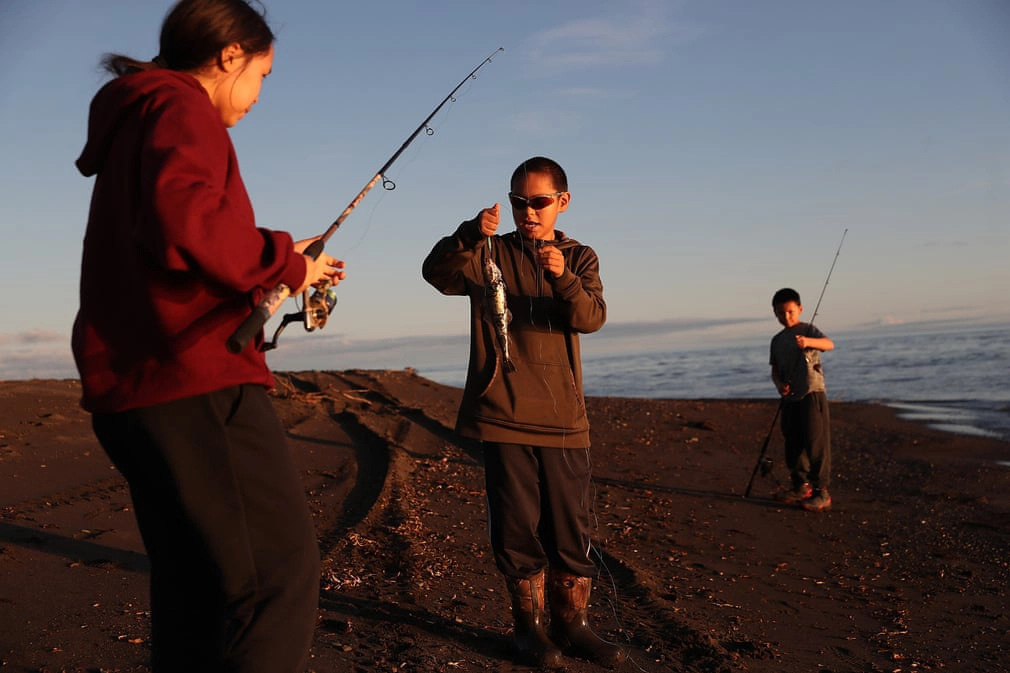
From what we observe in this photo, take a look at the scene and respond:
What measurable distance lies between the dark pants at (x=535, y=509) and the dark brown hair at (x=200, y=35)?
202 centimetres

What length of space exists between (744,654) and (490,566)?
5.20 feet

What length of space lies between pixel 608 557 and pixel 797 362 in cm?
318

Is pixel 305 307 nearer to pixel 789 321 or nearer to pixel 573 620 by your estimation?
pixel 573 620

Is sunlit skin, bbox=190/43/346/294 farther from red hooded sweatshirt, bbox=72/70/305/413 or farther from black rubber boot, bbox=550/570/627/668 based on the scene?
black rubber boot, bbox=550/570/627/668

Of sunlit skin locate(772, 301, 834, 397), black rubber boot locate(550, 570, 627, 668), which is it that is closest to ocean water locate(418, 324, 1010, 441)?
sunlit skin locate(772, 301, 834, 397)

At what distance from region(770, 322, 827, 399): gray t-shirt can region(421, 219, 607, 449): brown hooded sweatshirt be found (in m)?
4.27

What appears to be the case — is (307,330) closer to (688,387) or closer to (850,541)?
(850,541)

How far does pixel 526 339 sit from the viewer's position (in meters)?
3.79

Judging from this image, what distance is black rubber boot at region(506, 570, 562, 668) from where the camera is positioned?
140 inches

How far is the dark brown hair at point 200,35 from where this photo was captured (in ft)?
6.82

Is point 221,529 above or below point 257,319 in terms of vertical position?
below

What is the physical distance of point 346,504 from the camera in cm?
623

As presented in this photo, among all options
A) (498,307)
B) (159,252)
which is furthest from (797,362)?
(159,252)

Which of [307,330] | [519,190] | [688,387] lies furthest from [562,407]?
[688,387]
